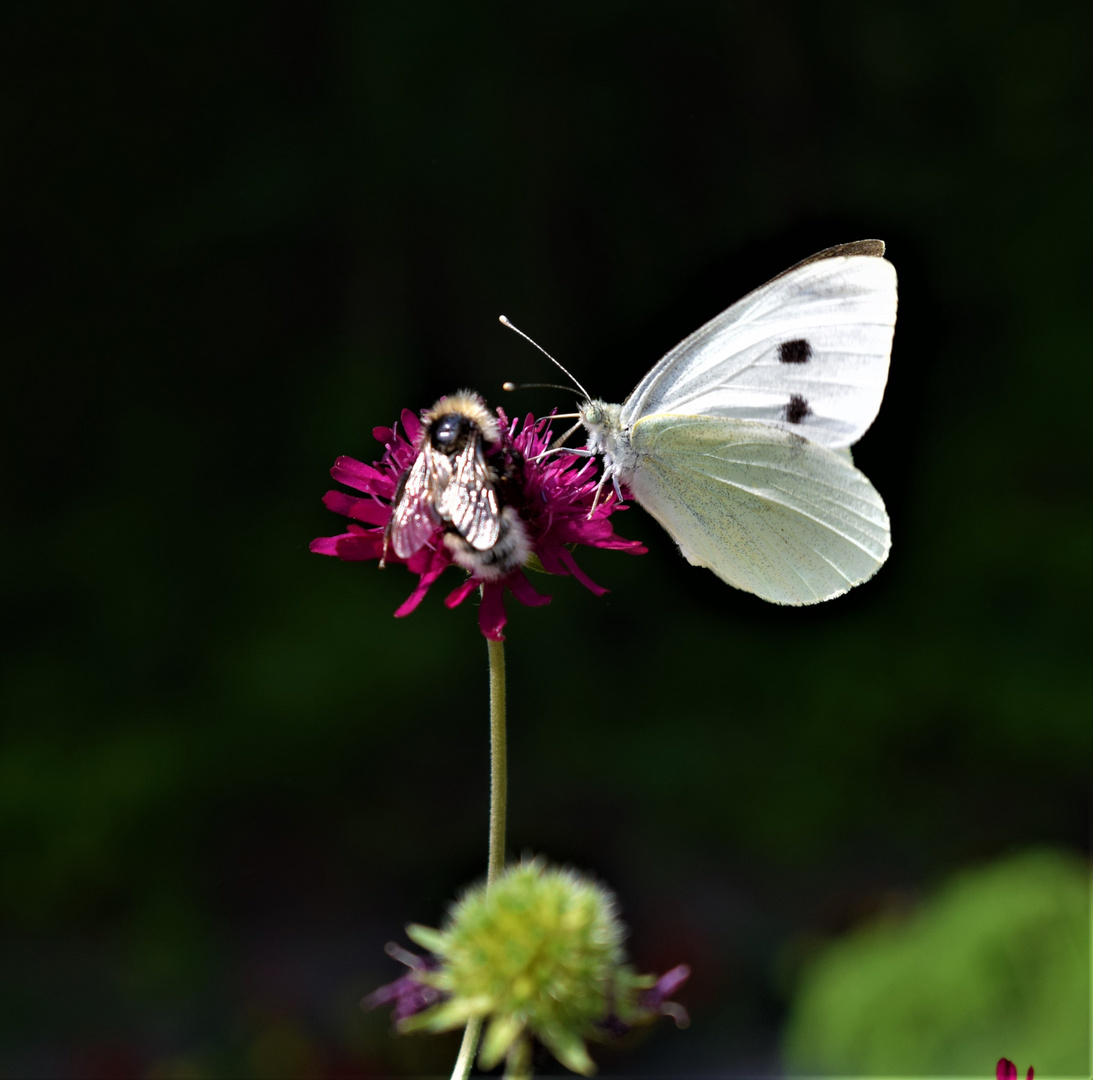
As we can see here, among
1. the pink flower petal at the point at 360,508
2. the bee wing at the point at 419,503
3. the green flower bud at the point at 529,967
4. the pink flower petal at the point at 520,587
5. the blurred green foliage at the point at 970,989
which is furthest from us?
the blurred green foliage at the point at 970,989

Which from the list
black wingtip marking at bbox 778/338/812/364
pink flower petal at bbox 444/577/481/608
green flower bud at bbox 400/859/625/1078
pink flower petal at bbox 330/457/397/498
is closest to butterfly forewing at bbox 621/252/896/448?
black wingtip marking at bbox 778/338/812/364

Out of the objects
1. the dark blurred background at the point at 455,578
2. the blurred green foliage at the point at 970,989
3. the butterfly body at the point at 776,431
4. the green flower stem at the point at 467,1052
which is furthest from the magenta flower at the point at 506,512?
the blurred green foliage at the point at 970,989

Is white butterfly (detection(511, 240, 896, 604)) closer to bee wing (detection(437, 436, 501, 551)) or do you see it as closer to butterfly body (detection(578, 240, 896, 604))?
butterfly body (detection(578, 240, 896, 604))

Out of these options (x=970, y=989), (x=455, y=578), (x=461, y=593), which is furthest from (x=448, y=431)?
(x=970, y=989)

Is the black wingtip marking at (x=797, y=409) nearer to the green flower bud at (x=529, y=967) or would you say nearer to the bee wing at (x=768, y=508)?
the bee wing at (x=768, y=508)

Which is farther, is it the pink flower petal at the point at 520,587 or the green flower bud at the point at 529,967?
the pink flower petal at the point at 520,587

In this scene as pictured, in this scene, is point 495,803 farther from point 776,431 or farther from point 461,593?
point 776,431

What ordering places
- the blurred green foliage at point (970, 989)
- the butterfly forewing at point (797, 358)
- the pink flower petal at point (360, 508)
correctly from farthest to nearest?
the blurred green foliage at point (970, 989) < the butterfly forewing at point (797, 358) < the pink flower petal at point (360, 508)

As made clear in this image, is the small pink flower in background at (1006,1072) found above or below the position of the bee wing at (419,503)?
below
